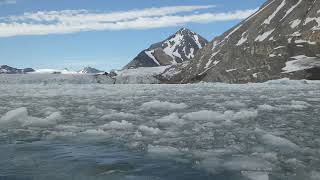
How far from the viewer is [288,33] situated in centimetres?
10131

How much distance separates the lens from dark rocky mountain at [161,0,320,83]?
3381 inches

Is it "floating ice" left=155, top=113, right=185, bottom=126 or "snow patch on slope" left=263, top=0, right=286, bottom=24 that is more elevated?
"snow patch on slope" left=263, top=0, right=286, bottom=24

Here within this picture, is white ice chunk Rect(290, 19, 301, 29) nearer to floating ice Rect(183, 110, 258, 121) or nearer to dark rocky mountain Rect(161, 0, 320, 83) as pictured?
dark rocky mountain Rect(161, 0, 320, 83)

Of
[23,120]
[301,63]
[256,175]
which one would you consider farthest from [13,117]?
[301,63]

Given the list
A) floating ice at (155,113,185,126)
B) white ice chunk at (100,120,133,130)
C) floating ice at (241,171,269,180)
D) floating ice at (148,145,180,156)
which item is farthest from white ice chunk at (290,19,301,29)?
floating ice at (241,171,269,180)

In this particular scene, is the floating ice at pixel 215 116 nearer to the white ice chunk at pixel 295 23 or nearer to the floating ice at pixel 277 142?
the floating ice at pixel 277 142

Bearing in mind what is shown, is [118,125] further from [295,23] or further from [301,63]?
[295,23]

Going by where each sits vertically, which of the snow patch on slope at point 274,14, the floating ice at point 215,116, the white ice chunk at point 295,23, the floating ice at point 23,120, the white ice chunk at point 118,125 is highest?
the snow patch on slope at point 274,14

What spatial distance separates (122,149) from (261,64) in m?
81.3

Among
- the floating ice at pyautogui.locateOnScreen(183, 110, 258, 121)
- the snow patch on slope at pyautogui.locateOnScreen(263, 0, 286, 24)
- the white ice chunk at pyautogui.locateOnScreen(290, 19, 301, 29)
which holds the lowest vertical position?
the floating ice at pyautogui.locateOnScreen(183, 110, 258, 121)

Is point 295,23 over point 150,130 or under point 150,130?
over

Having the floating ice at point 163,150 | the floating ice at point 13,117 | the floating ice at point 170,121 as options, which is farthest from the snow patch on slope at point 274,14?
the floating ice at point 163,150

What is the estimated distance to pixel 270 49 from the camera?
93688mm

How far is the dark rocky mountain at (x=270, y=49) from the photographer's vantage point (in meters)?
85.9
